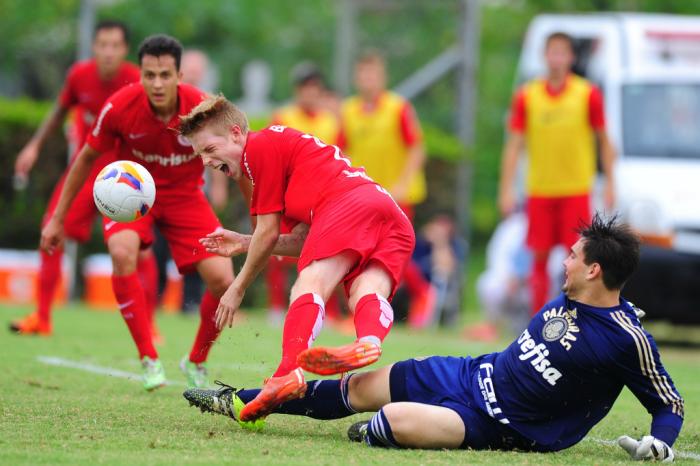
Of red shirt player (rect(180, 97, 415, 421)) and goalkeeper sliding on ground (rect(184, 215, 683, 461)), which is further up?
red shirt player (rect(180, 97, 415, 421))

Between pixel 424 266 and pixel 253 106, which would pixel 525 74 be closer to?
pixel 424 266

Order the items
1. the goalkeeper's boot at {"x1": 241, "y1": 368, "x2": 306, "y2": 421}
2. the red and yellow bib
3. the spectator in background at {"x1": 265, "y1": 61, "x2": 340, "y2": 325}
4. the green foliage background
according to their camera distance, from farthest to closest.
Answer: the green foliage background
the spectator in background at {"x1": 265, "y1": 61, "x2": 340, "y2": 325}
the red and yellow bib
the goalkeeper's boot at {"x1": 241, "y1": 368, "x2": 306, "y2": 421}

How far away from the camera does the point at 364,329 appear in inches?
225

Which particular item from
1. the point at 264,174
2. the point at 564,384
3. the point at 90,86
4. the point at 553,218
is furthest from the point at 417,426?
the point at 553,218

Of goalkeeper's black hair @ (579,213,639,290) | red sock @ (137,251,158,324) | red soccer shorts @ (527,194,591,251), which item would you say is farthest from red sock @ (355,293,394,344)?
red soccer shorts @ (527,194,591,251)

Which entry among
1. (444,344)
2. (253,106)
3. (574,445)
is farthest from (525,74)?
(253,106)

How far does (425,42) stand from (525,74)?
11.1 ft

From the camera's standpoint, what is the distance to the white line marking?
8.08m

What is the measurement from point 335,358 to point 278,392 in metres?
0.31

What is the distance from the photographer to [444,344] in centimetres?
1209

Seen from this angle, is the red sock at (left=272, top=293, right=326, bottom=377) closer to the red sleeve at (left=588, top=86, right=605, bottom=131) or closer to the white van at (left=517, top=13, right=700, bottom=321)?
the red sleeve at (left=588, top=86, right=605, bottom=131)

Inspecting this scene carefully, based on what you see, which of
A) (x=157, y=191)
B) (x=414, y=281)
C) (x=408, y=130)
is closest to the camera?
(x=157, y=191)

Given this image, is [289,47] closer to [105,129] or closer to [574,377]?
[105,129]

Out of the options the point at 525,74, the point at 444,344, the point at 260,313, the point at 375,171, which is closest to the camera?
the point at 444,344
